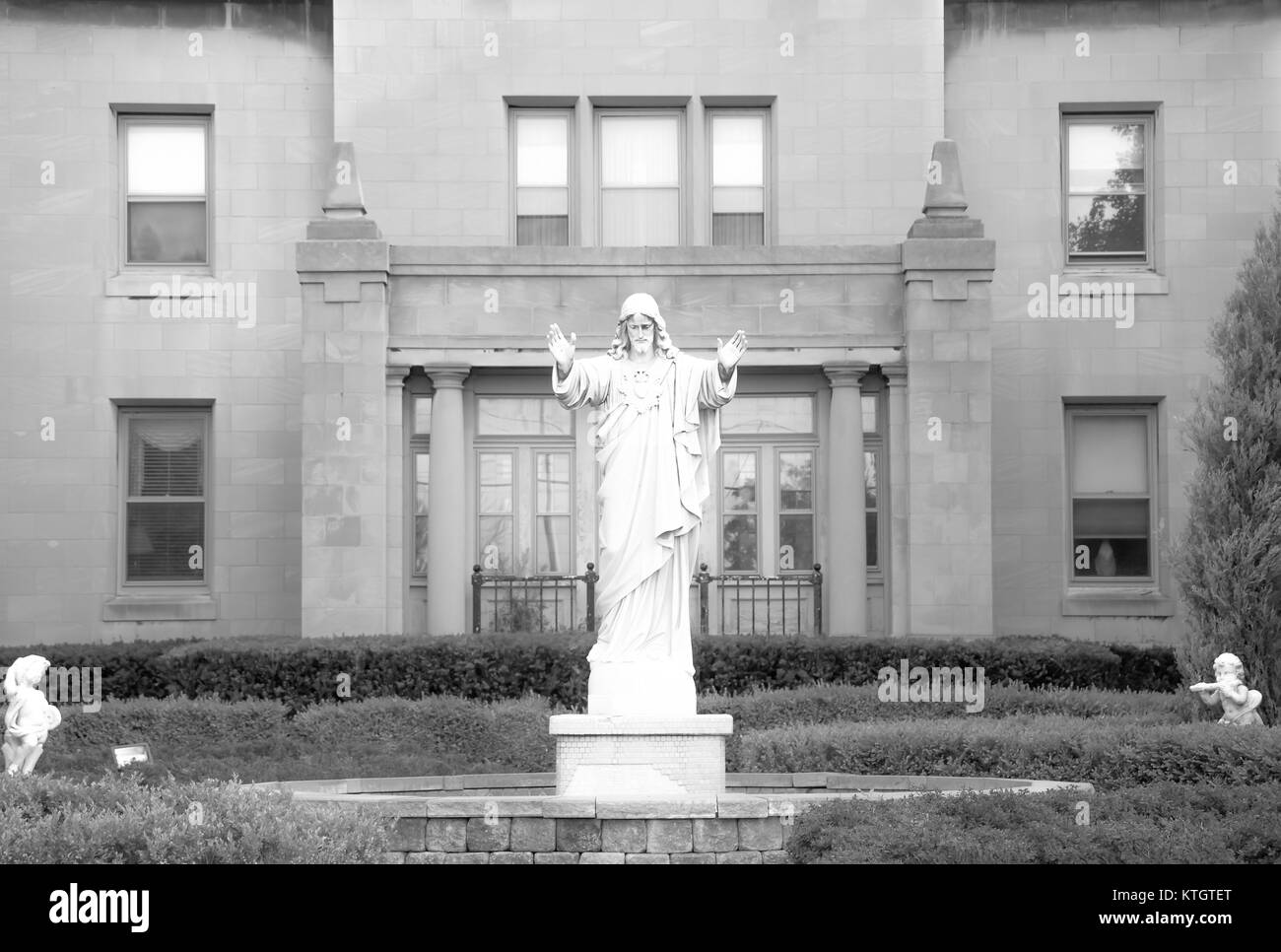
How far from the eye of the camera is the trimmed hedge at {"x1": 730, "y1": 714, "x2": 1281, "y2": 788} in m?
13.7

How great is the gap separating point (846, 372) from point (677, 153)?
208 inches

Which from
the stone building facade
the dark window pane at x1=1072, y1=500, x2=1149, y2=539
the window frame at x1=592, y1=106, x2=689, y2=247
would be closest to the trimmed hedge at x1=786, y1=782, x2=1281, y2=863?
the stone building facade

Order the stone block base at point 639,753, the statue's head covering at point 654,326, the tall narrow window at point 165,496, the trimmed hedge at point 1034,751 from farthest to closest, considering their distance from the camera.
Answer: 1. the tall narrow window at point 165,496
2. the trimmed hedge at point 1034,751
3. the statue's head covering at point 654,326
4. the stone block base at point 639,753

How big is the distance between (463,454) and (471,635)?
2.84 metres

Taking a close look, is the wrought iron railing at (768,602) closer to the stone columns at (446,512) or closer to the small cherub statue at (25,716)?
the stone columns at (446,512)

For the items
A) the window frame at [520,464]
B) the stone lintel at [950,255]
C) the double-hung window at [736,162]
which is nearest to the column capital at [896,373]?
the stone lintel at [950,255]

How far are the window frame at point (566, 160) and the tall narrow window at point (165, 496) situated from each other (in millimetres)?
5297

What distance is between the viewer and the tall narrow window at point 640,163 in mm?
25422

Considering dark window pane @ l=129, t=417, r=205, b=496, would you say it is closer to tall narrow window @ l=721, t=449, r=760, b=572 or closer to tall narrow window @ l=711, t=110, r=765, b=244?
tall narrow window @ l=721, t=449, r=760, b=572

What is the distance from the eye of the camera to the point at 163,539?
83.0 ft

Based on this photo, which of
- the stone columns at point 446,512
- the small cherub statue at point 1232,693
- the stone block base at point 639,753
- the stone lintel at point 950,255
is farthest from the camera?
the stone columns at point 446,512

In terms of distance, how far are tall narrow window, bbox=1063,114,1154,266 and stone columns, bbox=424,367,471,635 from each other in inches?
370

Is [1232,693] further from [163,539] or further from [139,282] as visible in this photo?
[139,282]
